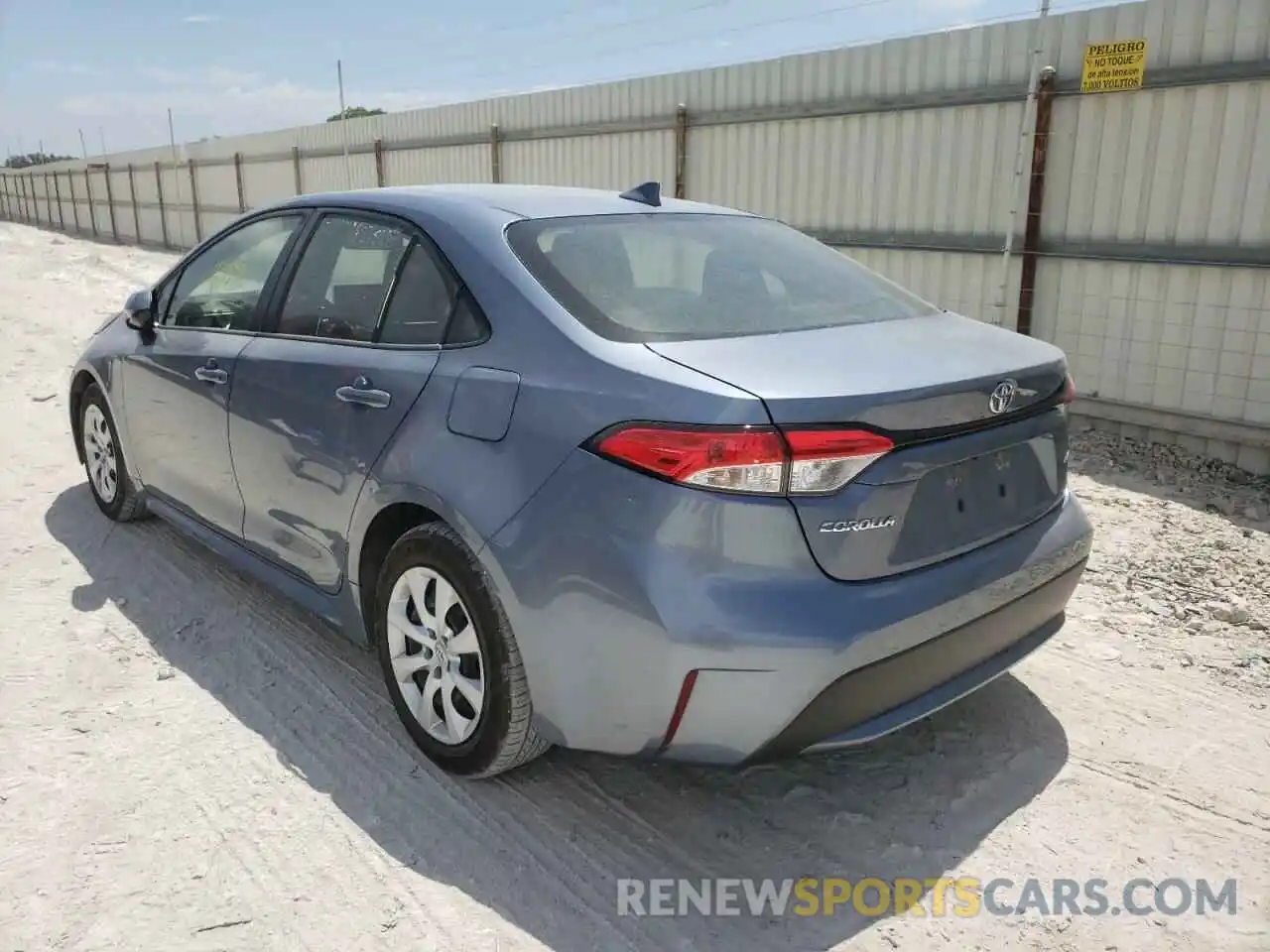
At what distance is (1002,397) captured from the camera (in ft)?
8.30

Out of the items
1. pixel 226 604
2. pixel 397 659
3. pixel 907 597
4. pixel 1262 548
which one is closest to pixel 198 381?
pixel 226 604

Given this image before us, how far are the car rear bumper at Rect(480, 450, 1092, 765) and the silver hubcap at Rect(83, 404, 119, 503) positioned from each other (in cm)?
307

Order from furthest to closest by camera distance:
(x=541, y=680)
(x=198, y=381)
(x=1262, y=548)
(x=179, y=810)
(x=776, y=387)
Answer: (x=1262, y=548)
(x=198, y=381)
(x=179, y=810)
(x=541, y=680)
(x=776, y=387)

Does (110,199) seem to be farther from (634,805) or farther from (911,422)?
(911,422)

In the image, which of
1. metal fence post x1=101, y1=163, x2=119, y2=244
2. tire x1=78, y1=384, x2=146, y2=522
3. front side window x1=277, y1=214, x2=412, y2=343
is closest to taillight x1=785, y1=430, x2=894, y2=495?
front side window x1=277, y1=214, x2=412, y2=343

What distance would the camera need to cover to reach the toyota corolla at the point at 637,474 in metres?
2.21

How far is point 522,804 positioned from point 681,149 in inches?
335

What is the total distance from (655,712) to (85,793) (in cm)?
167

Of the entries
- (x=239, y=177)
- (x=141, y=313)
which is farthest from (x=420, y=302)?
(x=239, y=177)

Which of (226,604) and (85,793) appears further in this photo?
(226,604)

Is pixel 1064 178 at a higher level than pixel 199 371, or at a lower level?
higher

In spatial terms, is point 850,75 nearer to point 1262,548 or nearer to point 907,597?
point 1262,548

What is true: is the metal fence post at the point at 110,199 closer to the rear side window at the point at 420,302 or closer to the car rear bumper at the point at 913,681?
the rear side window at the point at 420,302

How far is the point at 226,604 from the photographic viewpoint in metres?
3.99
